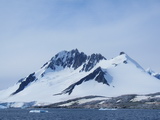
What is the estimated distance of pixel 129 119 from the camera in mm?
115625

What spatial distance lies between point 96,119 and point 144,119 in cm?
1699

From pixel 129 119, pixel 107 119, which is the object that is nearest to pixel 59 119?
pixel 107 119

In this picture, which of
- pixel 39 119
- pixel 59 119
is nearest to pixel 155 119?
pixel 59 119

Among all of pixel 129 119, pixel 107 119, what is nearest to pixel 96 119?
pixel 107 119

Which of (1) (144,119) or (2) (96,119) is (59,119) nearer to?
(2) (96,119)

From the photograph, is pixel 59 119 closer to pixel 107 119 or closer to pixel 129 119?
pixel 107 119

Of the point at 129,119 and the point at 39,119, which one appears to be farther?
the point at 39,119

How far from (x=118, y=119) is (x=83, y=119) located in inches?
494

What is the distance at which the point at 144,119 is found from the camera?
378 ft

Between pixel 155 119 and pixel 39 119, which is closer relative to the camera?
pixel 155 119

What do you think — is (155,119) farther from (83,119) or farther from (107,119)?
(83,119)

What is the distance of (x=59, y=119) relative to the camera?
12169 centimetres

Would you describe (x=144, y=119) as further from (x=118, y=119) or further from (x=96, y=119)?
(x=96, y=119)

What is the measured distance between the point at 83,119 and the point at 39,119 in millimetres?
17168
